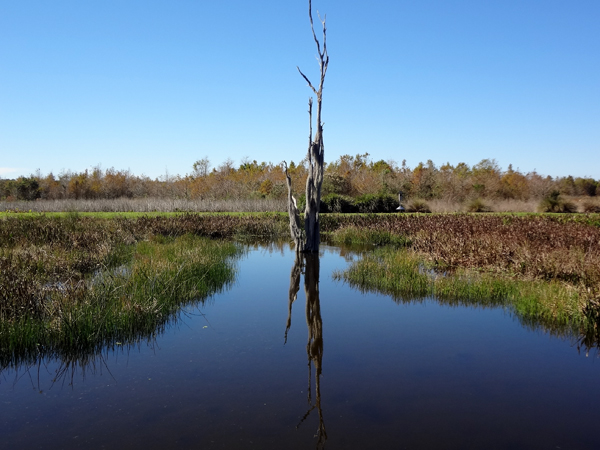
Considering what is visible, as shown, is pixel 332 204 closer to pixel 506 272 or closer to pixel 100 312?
pixel 506 272

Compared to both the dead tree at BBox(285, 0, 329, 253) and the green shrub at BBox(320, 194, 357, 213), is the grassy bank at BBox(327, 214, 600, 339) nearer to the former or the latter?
the dead tree at BBox(285, 0, 329, 253)

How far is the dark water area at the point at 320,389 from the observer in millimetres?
3854

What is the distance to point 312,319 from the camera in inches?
294

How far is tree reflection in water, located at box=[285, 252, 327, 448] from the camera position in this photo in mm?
4368

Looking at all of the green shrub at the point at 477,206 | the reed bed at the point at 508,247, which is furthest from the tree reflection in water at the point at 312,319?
the green shrub at the point at 477,206

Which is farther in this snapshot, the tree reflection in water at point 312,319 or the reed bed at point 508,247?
the reed bed at point 508,247

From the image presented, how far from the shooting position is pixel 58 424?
13.2ft

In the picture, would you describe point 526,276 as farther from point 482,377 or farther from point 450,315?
point 482,377

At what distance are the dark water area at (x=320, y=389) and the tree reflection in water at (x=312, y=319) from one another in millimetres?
33

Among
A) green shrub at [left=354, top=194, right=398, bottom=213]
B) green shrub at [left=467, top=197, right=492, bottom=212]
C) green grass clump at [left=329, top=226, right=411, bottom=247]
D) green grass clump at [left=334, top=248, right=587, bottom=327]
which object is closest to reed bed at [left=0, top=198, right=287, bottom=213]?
green shrub at [left=354, top=194, right=398, bottom=213]

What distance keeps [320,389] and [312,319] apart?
2662mm

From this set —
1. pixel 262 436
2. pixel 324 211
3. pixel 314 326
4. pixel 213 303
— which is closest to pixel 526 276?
pixel 314 326

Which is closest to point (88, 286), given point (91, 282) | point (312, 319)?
point (91, 282)

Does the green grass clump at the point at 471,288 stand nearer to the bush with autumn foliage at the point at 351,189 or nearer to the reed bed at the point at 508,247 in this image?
the reed bed at the point at 508,247
